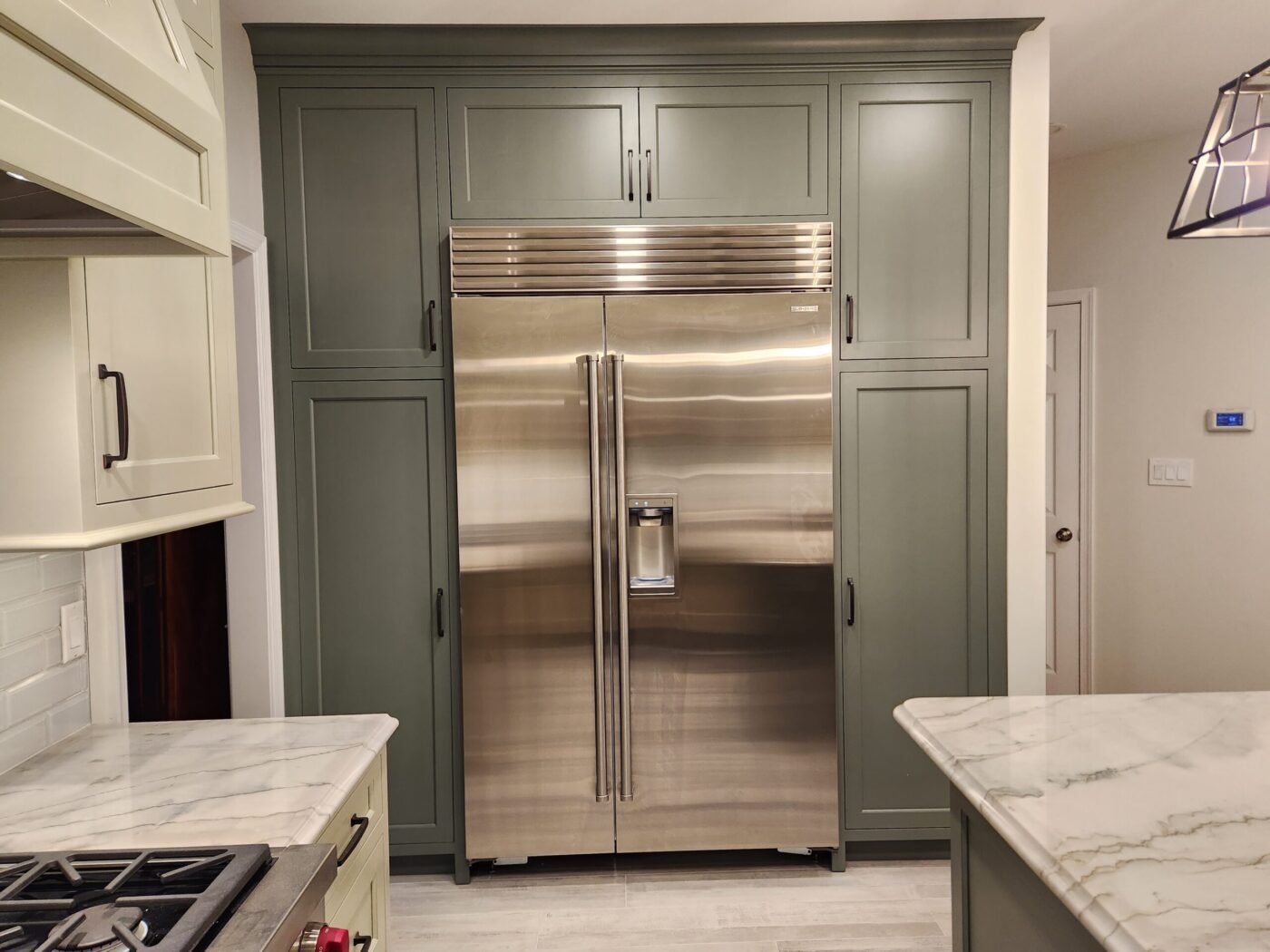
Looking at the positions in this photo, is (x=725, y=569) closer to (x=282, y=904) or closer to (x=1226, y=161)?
(x=1226, y=161)

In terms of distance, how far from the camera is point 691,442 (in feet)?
8.55

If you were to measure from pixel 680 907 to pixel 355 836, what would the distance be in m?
1.36

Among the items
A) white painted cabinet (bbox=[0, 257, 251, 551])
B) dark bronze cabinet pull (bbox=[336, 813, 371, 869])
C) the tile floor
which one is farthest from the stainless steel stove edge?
the tile floor

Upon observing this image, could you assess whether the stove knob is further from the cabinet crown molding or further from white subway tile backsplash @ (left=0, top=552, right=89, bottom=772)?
the cabinet crown molding

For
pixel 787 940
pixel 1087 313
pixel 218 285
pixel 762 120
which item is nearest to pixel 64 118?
pixel 218 285

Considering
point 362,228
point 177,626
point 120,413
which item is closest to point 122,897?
point 120,413

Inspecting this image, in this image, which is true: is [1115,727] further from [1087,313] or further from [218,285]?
[1087,313]

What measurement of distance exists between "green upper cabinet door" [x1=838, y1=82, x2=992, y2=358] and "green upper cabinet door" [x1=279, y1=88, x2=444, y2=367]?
1.33 meters

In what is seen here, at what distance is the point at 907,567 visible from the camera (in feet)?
8.96

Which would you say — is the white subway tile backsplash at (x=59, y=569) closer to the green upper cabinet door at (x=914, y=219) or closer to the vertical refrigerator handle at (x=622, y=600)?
the vertical refrigerator handle at (x=622, y=600)

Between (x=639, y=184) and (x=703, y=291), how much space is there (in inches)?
15.5

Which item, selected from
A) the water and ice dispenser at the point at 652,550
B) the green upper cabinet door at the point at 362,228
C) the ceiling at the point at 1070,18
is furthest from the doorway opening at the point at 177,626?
the ceiling at the point at 1070,18

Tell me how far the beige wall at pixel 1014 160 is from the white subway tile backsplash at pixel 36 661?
123 cm

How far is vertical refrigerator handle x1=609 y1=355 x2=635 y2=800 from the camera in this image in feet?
8.45
